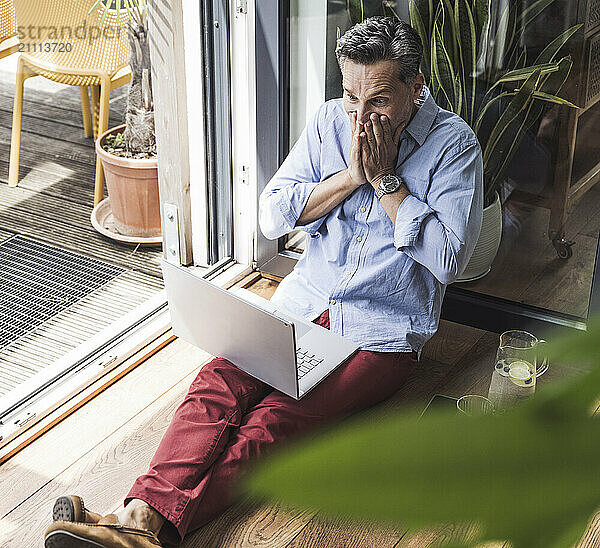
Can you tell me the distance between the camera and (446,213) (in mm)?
1926

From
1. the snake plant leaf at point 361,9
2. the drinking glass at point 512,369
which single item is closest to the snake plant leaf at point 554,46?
the snake plant leaf at point 361,9

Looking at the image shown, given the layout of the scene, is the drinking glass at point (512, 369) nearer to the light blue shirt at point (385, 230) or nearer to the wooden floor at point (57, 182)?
the light blue shirt at point (385, 230)

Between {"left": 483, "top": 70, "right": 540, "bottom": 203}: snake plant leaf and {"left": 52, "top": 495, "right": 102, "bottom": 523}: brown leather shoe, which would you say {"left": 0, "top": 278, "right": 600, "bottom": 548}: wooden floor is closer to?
{"left": 52, "top": 495, "right": 102, "bottom": 523}: brown leather shoe

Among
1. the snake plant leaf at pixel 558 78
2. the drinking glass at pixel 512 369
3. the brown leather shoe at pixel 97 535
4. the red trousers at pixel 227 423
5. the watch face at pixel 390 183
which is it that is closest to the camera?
the brown leather shoe at pixel 97 535

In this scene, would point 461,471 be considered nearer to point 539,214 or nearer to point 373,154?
point 373,154

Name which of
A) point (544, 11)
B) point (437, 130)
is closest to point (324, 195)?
point (437, 130)

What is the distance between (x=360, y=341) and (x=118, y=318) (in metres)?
0.87

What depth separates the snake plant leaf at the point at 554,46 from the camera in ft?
6.66

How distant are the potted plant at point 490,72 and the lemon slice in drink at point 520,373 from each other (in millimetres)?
505

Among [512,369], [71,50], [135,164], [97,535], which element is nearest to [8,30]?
[71,50]

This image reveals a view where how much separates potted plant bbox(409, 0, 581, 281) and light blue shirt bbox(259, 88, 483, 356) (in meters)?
0.26

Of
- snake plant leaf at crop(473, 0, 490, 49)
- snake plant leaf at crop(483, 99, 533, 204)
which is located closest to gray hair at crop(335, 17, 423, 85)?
snake plant leaf at crop(473, 0, 490, 49)

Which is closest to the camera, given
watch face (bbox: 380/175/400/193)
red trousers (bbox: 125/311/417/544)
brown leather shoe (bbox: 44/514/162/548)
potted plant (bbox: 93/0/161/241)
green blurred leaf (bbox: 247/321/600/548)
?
green blurred leaf (bbox: 247/321/600/548)

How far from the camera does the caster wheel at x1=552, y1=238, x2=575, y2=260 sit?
2.25 meters
